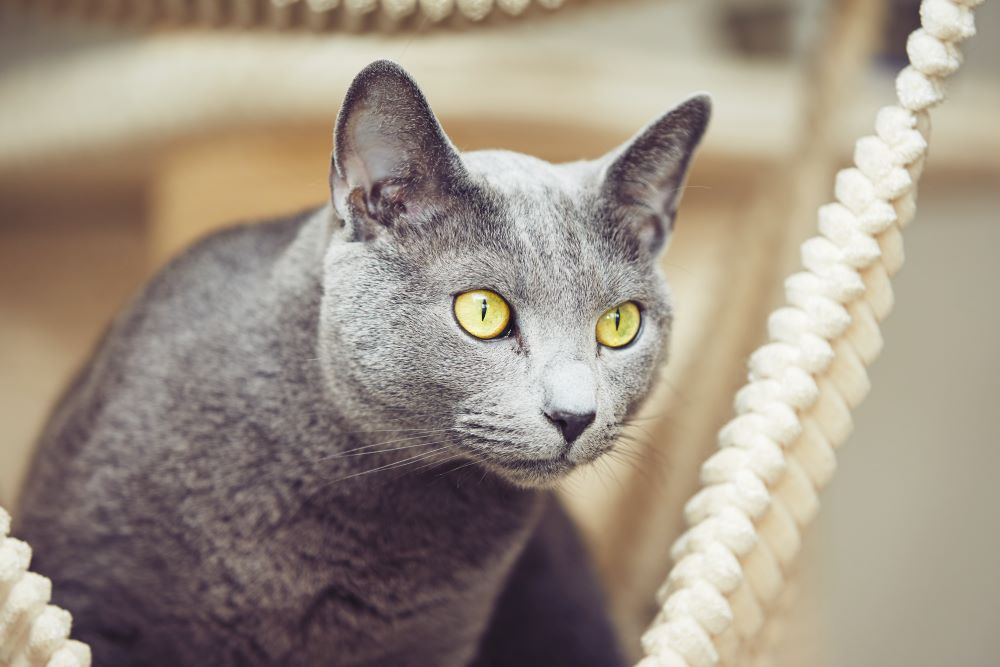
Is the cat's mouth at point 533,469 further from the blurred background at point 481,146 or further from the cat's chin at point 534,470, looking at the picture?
the blurred background at point 481,146

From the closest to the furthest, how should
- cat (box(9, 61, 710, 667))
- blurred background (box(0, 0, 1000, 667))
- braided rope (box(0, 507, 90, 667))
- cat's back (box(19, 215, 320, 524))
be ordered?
1. braided rope (box(0, 507, 90, 667))
2. cat (box(9, 61, 710, 667))
3. cat's back (box(19, 215, 320, 524))
4. blurred background (box(0, 0, 1000, 667))

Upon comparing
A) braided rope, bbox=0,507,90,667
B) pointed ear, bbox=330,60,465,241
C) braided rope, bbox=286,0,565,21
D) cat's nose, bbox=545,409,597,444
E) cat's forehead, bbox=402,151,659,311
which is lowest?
braided rope, bbox=0,507,90,667

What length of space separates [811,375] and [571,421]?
25 cm

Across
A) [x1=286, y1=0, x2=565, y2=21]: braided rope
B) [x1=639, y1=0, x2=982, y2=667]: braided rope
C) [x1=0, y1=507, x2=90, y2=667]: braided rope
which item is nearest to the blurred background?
[x1=286, y1=0, x2=565, y2=21]: braided rope

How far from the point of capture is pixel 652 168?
0.90 metres

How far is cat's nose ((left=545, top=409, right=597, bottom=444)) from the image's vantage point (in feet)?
2.42

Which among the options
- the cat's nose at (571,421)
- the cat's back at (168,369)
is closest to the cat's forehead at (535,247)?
the cat's nose at (571,421)

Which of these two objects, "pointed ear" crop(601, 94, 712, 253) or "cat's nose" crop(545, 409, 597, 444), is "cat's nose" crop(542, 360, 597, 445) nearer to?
"cat's nose" crop(545, 409, 597, 444)

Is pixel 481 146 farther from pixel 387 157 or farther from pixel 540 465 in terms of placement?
pixel 540 465

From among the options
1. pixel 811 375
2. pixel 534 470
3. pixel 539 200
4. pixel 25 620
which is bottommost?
pixel 25 620

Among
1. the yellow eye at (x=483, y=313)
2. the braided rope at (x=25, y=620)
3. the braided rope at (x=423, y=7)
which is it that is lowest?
the braided rope at (x=25, y=620)

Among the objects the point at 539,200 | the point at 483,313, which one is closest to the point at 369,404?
the point at 483,313

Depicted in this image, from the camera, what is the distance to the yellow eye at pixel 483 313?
79 centimetres

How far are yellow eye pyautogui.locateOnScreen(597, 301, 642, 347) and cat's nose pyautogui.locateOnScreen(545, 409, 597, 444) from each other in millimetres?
121
